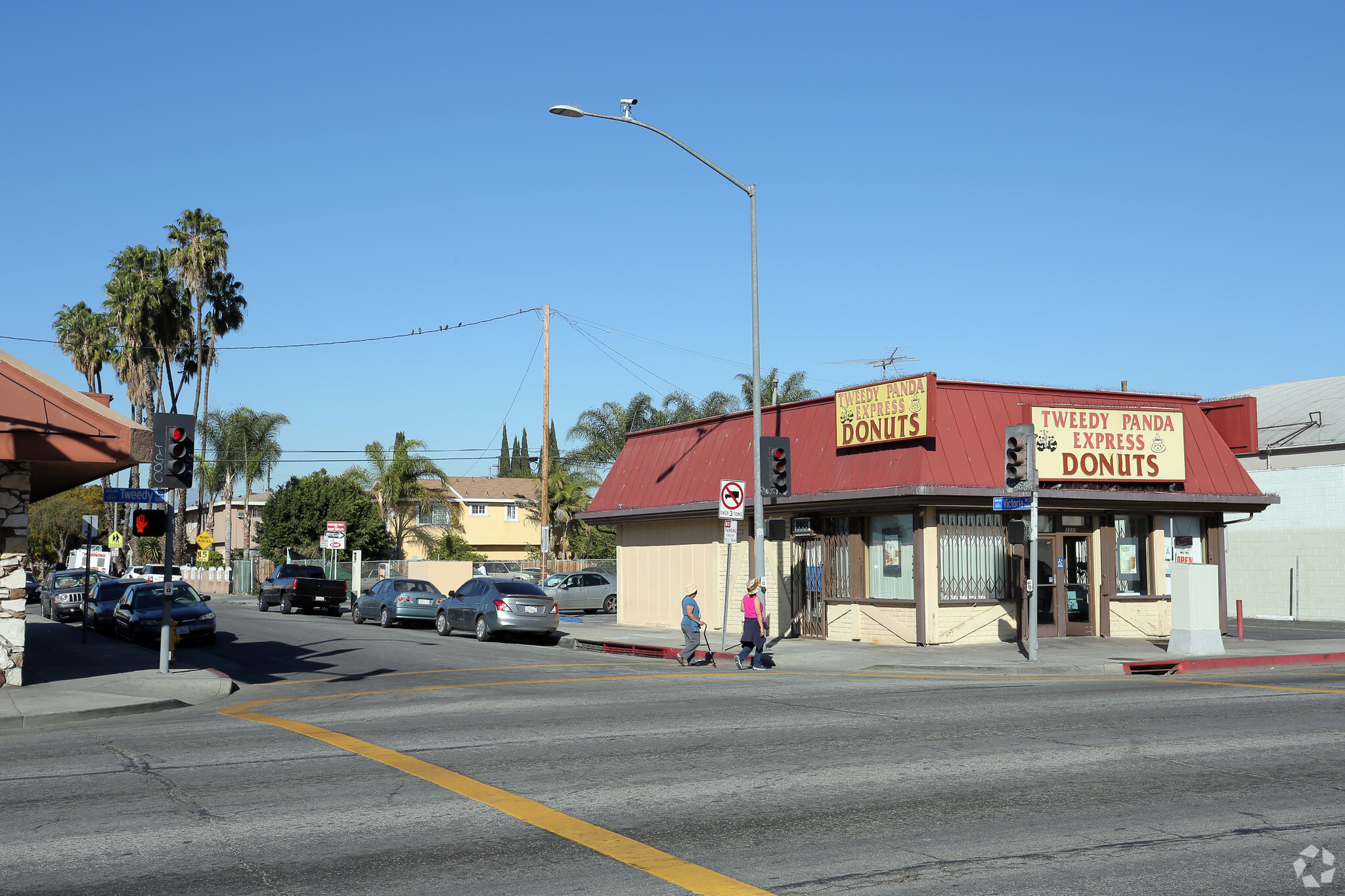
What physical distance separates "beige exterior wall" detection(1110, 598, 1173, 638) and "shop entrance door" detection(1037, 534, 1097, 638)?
1.78ft

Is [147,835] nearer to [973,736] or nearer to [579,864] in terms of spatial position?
[579,864]

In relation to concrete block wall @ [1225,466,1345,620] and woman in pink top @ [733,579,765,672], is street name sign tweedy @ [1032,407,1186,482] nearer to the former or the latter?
woman in pink top @ [733,579,765,672]

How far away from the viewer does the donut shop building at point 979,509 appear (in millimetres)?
23156

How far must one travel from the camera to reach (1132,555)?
2539 centimetres

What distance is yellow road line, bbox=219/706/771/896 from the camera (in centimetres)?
641

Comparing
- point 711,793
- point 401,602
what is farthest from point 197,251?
point 711,793

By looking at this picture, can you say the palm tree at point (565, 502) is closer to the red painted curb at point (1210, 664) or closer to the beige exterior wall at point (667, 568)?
the beige exterior wall at point (667, 568)

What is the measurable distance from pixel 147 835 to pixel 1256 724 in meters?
10.6

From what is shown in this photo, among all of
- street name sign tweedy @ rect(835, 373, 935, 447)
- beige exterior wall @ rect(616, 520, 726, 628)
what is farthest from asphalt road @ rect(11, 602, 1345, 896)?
beige exterior wall @ rect(616, 520, 726, 628)

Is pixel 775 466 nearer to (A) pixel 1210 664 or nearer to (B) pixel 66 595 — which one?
(A) pixel 1210 664

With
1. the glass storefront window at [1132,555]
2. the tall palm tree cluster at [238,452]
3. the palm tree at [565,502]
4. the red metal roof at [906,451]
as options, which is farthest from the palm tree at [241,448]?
the glass storefront window at [1132,555]

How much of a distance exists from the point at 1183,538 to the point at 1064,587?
370cm

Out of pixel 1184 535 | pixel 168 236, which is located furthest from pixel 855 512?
pixel 168 236

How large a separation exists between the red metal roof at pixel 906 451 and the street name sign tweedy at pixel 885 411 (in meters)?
0.27
